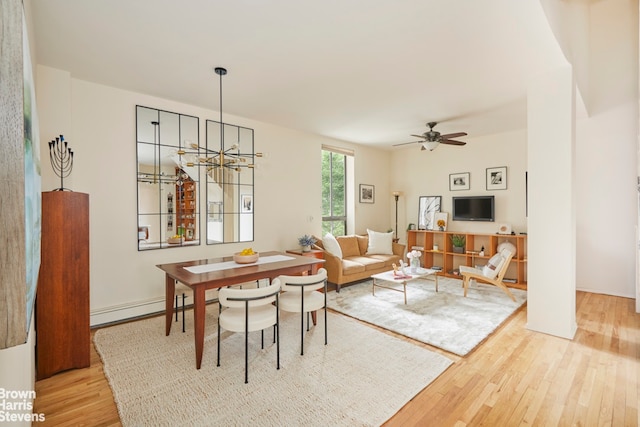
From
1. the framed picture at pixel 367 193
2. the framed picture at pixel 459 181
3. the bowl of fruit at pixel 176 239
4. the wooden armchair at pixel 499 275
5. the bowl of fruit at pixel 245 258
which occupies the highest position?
the framed picture at pixel 459 181

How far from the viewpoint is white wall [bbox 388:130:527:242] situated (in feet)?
18.4

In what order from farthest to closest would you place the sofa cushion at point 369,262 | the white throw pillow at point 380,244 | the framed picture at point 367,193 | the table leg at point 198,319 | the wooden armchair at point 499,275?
the framed picture at point 367,193 < the white throw pillow at point 380,244 < the sofa cushion at point 369,262 < the wooden armchair at point 499,275 < the table leg at point 198,319

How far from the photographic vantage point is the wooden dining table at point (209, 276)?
2553 millimetres

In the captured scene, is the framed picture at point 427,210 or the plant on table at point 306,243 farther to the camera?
the framed picture at point 427,210

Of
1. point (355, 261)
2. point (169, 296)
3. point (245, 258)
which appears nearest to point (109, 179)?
point (169, 296)

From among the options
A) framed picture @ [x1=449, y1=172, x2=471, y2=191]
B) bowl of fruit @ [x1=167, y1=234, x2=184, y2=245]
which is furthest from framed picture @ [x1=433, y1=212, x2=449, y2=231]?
bowl of fruit @ [x1=167, y1=234, x2=184, y2=245]

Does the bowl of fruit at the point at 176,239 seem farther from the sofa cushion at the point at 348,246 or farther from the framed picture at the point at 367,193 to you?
the framed picture at the point at 367,193

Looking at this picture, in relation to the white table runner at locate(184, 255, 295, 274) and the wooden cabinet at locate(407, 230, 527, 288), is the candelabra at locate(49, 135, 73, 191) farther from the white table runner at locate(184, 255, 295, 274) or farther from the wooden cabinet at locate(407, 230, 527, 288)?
the wooden cabinet at locate(407, 230, 527, 288)

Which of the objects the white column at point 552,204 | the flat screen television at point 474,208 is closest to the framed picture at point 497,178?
the flat screen television at point 474,208

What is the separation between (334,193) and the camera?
21.5ft

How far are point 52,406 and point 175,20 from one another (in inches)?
113

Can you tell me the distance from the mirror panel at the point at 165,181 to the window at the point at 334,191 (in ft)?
8.99

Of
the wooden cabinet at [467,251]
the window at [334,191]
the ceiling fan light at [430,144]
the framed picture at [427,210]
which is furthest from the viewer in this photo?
the framed picture at [427,210]

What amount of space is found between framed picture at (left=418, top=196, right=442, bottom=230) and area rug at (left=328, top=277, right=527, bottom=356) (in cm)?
165
